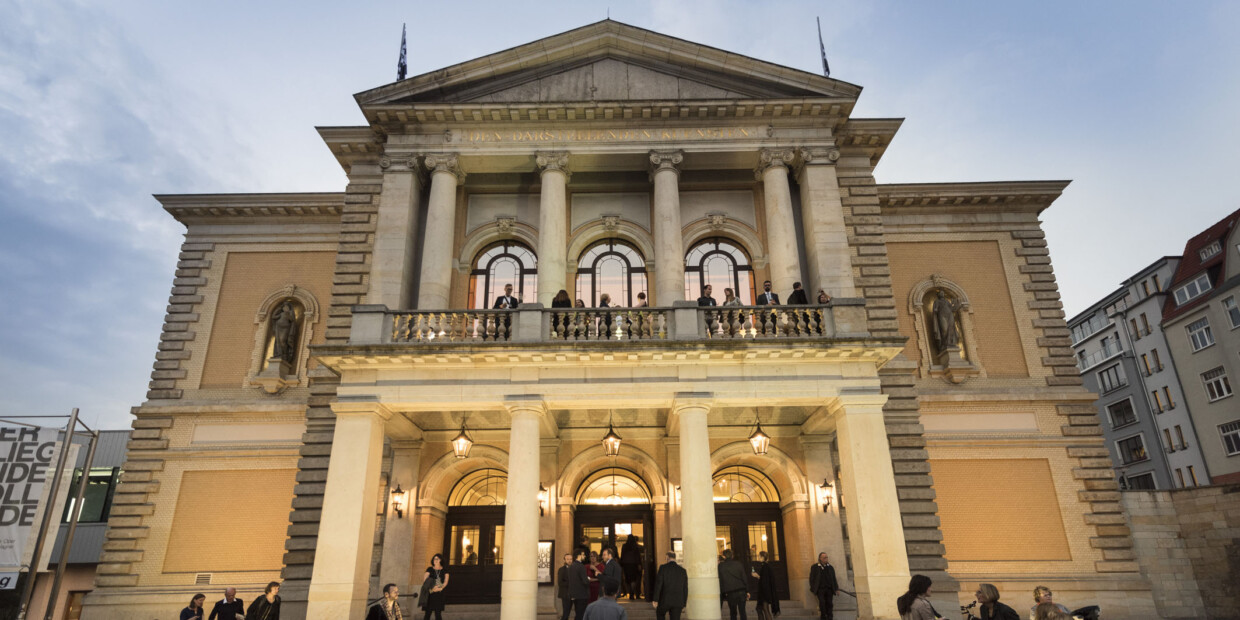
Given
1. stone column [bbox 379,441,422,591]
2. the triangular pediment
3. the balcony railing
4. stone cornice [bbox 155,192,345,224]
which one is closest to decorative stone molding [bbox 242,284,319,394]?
stone cornice [bbox 155,192,345,224]

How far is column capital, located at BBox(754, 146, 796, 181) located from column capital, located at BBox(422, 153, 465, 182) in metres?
8.04

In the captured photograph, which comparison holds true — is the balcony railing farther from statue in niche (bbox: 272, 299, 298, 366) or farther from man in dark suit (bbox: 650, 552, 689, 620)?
statue in niche (bbox: 272, 299, 298, 366)

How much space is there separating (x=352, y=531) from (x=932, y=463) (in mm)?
15097

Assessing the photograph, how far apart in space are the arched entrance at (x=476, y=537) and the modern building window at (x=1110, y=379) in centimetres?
4293

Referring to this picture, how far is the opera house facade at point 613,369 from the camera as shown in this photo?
52.7ft

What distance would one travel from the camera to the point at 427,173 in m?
19.9

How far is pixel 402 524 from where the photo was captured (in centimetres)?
1811

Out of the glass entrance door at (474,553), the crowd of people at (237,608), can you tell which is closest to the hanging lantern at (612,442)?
the glass entrance door at (474,553)

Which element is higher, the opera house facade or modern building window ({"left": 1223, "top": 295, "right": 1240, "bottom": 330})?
modern building window ({"left": 1223, "top": 295, "right": 1240, "bottom": 330})

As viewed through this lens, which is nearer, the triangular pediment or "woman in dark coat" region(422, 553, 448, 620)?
"woman in dark coat" region(422, 553, 448, 620)

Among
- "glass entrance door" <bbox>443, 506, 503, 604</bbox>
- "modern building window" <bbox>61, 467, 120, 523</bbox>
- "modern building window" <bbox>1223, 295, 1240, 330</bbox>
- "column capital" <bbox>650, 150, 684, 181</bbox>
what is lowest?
"glass entrance door" <bbox>443, 506, 503, 604</bbox>

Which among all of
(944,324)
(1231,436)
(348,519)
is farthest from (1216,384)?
(348,519)

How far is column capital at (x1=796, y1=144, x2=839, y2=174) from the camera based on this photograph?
19344 millimetres

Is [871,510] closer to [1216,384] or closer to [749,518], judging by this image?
[749,518]
